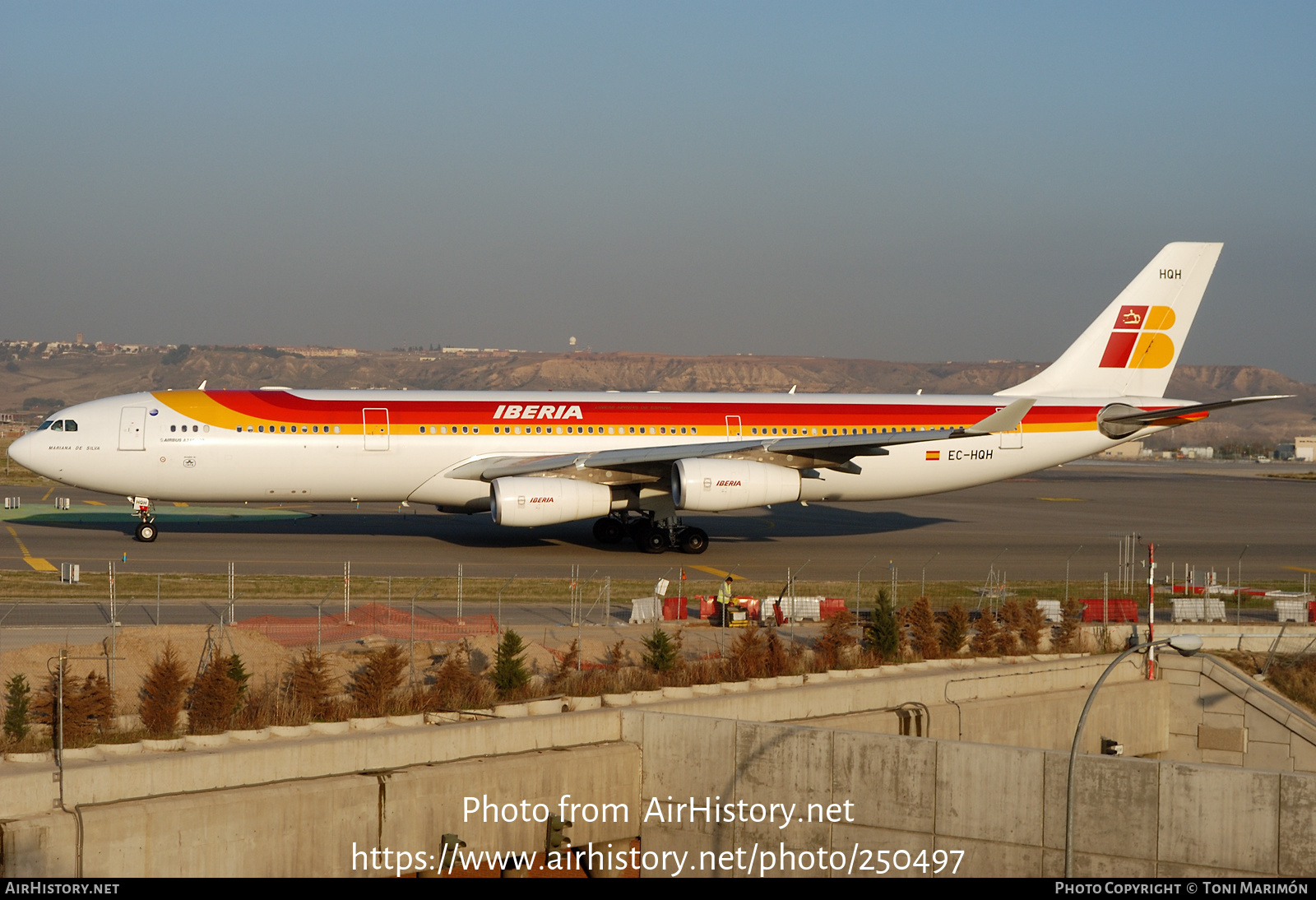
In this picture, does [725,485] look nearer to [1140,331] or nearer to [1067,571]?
[1067,571]

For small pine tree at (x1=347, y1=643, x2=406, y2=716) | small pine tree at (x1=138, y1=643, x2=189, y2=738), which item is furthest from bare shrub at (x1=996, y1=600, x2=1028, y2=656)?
small pine tree at (x1=138, y1=643, x2=189, y2=738)

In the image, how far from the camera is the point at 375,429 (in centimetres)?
3772

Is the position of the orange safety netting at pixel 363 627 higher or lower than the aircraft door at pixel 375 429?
lower

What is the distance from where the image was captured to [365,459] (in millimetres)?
37594

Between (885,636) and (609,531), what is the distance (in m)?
17.8

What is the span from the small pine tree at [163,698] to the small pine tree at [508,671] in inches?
189

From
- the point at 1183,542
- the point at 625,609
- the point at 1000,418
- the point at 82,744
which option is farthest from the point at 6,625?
the point at 1183,542

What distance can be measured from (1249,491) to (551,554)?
56359 mm

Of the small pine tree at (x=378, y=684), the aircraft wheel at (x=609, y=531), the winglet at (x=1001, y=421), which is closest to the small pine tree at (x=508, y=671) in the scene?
the small pine tree at (x=378, y=684)

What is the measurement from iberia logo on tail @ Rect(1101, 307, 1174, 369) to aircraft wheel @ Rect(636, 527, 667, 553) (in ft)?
55.1

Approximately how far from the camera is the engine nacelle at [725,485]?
119ft

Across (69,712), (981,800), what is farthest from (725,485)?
(69,712)

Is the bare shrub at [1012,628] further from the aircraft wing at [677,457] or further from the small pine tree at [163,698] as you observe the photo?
the small pine tree at [163,698]

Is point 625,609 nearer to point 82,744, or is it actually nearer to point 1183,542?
point 82,744
